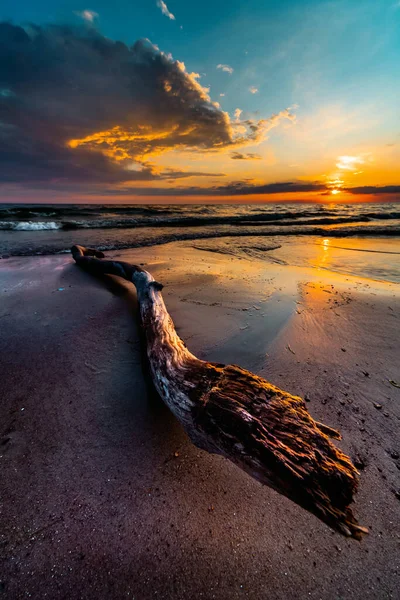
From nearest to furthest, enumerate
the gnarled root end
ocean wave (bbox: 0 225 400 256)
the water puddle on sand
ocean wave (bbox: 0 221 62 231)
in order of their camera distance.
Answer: the gnarled root end
the water puddle on sand
ocean wave (bbox: 0 225 400 256)
ocean wave (bbox: 0 221 62 231)

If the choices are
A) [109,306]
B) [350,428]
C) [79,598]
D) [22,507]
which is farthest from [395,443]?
[109,306]

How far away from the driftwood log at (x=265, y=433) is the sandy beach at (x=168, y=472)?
360 mm

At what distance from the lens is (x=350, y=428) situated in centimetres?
196

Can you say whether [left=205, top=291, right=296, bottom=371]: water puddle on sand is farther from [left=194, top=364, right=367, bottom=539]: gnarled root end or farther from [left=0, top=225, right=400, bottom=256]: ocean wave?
[left=0, top=225, right=400, bottom=256]: ocean wave

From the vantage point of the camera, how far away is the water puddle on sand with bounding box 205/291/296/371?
2844 millimetres

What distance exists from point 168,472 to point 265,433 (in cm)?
77

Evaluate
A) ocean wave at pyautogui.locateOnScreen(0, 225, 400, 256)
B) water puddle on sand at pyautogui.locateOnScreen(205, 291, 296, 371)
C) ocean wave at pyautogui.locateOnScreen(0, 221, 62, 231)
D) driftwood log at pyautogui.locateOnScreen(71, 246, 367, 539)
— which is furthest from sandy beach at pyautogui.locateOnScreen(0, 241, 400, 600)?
ocean wave at pyautogui.locateOnScreen(0, 221, 62, 231)

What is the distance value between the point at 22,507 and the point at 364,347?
345 cm

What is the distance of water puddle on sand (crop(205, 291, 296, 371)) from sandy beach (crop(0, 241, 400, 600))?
23mm

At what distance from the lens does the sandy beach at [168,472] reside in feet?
4.00

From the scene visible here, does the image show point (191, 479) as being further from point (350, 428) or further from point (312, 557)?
point (350, 428)

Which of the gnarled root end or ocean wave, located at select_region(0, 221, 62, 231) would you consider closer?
the gnarled root end

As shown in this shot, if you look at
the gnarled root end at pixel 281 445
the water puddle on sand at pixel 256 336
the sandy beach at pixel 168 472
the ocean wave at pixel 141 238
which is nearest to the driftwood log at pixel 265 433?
the gnarled root end at pixel 281 445

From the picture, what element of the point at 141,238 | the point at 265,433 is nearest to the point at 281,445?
the point at 265,433
